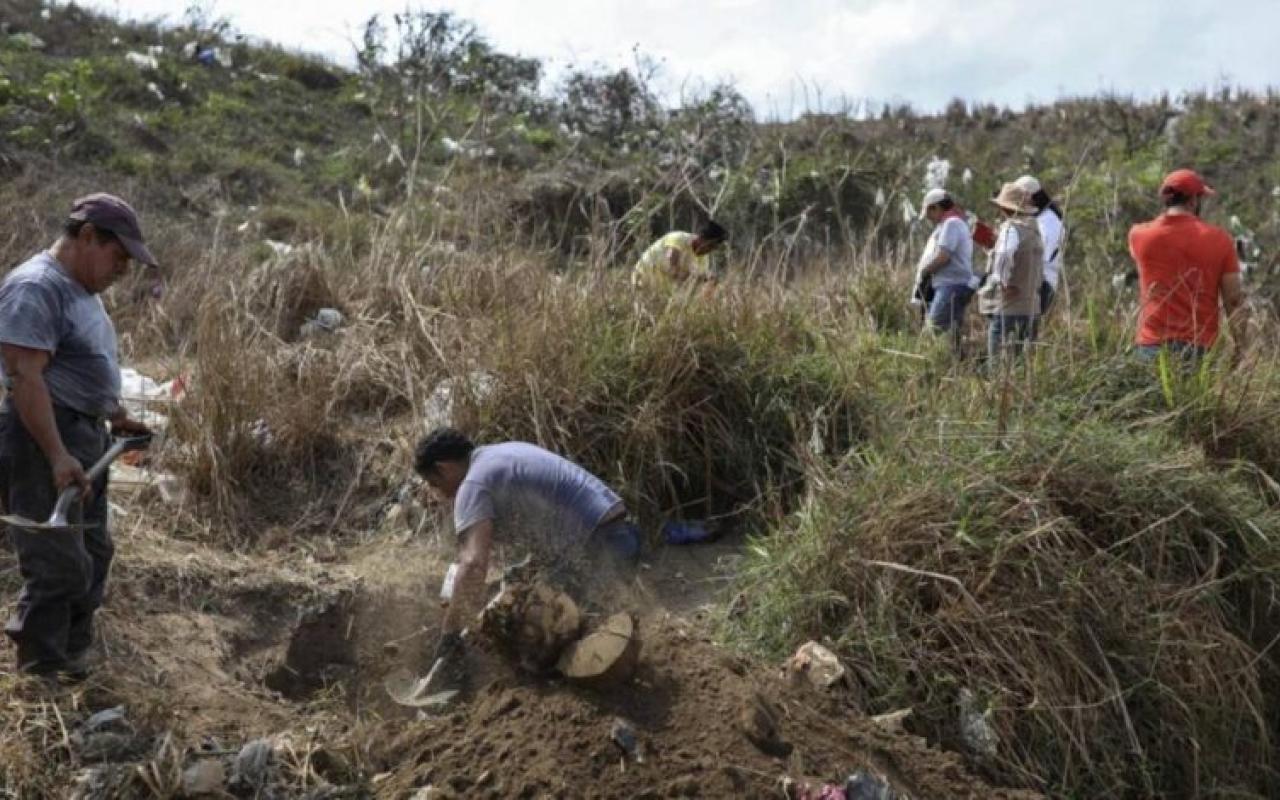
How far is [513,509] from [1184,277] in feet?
10.2

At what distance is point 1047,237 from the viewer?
764cm

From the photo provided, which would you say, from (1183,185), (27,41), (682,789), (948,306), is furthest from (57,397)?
(27,41)

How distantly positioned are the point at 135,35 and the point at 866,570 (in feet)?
51.6

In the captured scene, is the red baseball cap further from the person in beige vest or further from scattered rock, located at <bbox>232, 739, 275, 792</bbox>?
scattered rock, located at <bbox>232, 739, 275, 792</bbox>

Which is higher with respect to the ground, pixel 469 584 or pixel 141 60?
pixel 141 60

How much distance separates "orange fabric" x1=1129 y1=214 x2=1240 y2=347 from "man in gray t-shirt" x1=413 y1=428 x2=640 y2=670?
261 centimetres

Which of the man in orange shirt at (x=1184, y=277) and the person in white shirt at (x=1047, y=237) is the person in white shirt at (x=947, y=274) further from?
the man in orange shirt at (x=1184, y=277)

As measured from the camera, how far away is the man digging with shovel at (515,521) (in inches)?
188

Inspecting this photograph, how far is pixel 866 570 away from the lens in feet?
16.0

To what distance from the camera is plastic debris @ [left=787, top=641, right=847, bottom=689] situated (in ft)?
15.0

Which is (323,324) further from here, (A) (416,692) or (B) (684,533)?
(A) (416,692)

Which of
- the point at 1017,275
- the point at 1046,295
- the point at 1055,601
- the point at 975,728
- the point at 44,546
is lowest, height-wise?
the point at 975,728

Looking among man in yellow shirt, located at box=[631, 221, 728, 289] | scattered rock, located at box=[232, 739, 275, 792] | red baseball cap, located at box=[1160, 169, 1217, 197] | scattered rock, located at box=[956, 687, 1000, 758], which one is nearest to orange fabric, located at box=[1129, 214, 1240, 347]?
red baseball cap, located at box=[1160, 169, 1217, 197]

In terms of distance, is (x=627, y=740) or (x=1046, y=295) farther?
(x=1046, y=295)
